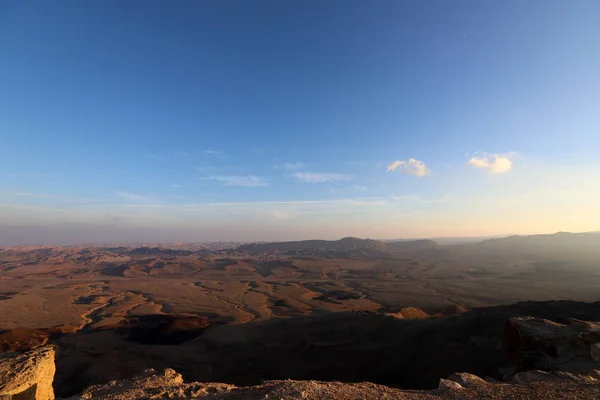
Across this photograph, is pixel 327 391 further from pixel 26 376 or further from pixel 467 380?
pixel 26 376

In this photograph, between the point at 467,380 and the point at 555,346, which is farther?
the point at 555,346

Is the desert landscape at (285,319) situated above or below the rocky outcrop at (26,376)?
below

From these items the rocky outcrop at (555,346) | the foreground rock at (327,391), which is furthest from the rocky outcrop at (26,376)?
the rocky outcrop at (555,346)

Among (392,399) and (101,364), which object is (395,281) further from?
(392,399)

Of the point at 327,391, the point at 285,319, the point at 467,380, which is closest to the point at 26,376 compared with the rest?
the point at 327,391

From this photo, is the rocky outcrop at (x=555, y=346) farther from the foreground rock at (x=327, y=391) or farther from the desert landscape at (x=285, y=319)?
the foreground rock at (x=327, y=391)

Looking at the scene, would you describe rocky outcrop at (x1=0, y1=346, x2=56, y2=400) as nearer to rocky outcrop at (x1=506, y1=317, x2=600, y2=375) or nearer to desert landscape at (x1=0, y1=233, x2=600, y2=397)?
desert landscape at (x1=0, y1=233, x2=600, y2=397)
